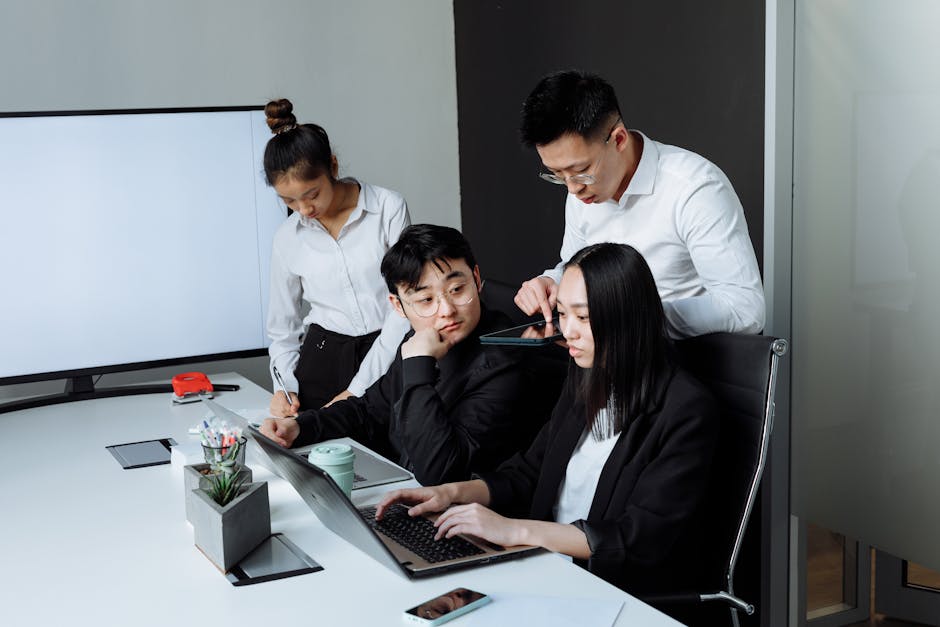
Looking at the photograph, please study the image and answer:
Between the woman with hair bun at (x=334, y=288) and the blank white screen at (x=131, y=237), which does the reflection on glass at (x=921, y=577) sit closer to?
the woman with hair bun at (x=334, y=288)

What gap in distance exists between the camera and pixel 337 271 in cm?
302

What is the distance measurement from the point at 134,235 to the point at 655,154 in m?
1.73

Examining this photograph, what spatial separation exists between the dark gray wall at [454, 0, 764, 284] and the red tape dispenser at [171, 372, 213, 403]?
1.43 meters

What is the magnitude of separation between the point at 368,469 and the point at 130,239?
142 cm

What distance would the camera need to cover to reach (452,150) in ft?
14.7

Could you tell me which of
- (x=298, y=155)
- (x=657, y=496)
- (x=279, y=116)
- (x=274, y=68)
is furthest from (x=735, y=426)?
(x=274, y=68)

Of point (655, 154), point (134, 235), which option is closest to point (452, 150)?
point (134, 235)

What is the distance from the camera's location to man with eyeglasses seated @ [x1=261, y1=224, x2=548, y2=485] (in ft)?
6.83

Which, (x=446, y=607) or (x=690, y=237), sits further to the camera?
(x=690, y=237)

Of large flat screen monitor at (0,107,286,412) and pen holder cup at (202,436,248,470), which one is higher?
large flat screen monitor at (0,107,286,412)

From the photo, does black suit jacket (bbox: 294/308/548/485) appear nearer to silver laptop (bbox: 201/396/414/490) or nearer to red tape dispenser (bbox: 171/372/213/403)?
silver laptop (bbox: 201/396/414/490)

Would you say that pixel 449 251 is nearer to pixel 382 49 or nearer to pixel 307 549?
pixel 307 549

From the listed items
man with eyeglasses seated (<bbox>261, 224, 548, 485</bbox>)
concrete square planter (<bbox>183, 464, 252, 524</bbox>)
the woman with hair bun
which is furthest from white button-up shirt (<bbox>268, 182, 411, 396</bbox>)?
concrete square planter (<bbox>183, 464, 252, 524</bbox>)

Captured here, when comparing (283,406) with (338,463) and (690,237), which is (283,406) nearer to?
(338,463)
